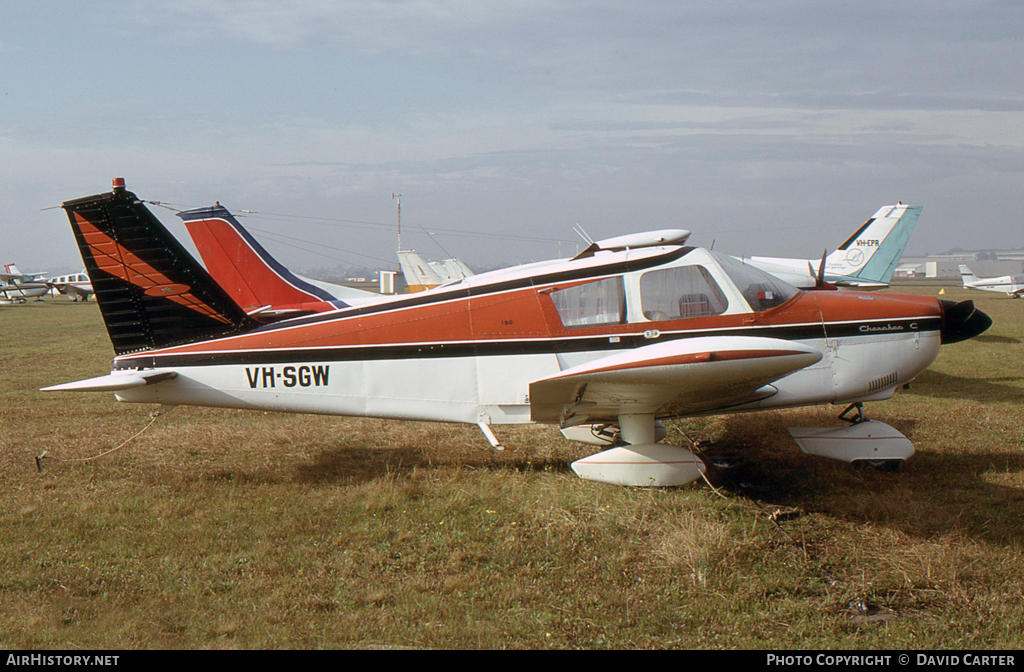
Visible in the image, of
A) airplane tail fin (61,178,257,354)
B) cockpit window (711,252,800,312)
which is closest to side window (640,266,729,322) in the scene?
cockpit window (711,252,800,312)

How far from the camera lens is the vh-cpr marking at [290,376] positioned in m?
6.64

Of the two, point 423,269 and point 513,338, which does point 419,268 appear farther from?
point 513,338

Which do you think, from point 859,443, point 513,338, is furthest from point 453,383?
point 859,443

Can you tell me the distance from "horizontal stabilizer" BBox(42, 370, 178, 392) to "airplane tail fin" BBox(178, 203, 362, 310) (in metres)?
6.05

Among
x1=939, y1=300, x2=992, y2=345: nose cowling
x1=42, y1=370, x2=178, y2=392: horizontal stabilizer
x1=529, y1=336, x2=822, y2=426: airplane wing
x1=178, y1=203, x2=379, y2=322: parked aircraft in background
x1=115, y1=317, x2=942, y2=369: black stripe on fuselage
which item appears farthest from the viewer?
x1=178, y1=203, x2=379, y2=322: parked aircraft in background

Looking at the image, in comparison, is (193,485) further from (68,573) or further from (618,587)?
(618,587)

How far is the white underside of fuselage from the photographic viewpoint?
6375 millimetres

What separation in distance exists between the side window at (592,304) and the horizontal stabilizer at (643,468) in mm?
1173

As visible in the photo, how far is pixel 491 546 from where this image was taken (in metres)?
5.22

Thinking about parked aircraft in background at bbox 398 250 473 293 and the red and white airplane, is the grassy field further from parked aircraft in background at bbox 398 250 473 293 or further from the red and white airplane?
parked aircraft in background at bbox 398 250 473 293

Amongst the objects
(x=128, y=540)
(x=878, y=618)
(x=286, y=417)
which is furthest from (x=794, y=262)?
(x=128, y=540)

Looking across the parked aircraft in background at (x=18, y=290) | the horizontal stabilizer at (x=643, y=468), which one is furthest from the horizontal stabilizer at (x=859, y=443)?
the parked aircraft in background at (x=18, y=290)

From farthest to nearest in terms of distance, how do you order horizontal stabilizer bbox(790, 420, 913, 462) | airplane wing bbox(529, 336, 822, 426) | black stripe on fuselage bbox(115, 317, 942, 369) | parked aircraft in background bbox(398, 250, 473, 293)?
1. parked aircraft in background bbox(398, 250, 473, 293)
2. horizontal stabilizer bbox(790, 420, 913, 462)
3. black stripe on fuselage bbox(115, 317, 942, 369)
4. airplane wing bbox(529, 336, 822, 426)

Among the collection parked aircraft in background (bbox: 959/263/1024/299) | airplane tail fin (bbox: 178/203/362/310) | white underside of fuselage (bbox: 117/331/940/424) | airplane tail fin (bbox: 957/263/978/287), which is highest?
airplane tail fin (bbox: 178/203/362/310)
